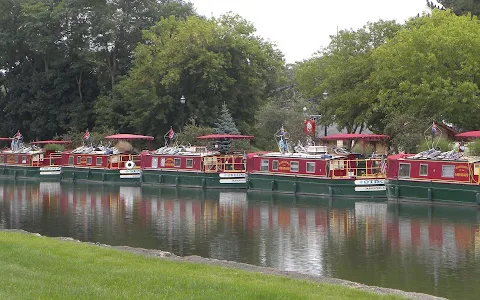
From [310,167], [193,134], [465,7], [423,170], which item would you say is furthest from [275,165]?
[465,7]

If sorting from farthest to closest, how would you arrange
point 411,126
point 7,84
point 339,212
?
point 7,84 < point 411,126 < point 339,212

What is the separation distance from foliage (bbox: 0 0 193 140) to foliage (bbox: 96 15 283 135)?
21.6 feet

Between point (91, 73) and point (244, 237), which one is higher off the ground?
point (91, 73)

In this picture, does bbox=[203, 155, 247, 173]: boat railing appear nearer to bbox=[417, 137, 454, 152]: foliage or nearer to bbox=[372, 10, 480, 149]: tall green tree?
bbox=[372, 10, 480, 149]: tall green tree

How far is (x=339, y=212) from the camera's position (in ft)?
135

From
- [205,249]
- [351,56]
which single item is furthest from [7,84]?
[205,249]

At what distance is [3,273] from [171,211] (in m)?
26.5

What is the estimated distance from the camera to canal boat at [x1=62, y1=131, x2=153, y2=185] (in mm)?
63094

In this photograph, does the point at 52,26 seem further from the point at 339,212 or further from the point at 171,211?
the point at 339,212

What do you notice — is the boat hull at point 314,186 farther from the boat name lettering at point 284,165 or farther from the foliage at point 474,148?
the foliage at point 474,148

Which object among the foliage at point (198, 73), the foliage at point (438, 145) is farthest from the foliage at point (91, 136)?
the foliage at point (438, 145)

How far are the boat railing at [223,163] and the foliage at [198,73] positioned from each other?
46.5 feet

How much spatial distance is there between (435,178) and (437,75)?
12216 mm

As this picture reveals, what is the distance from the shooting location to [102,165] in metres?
65.8
